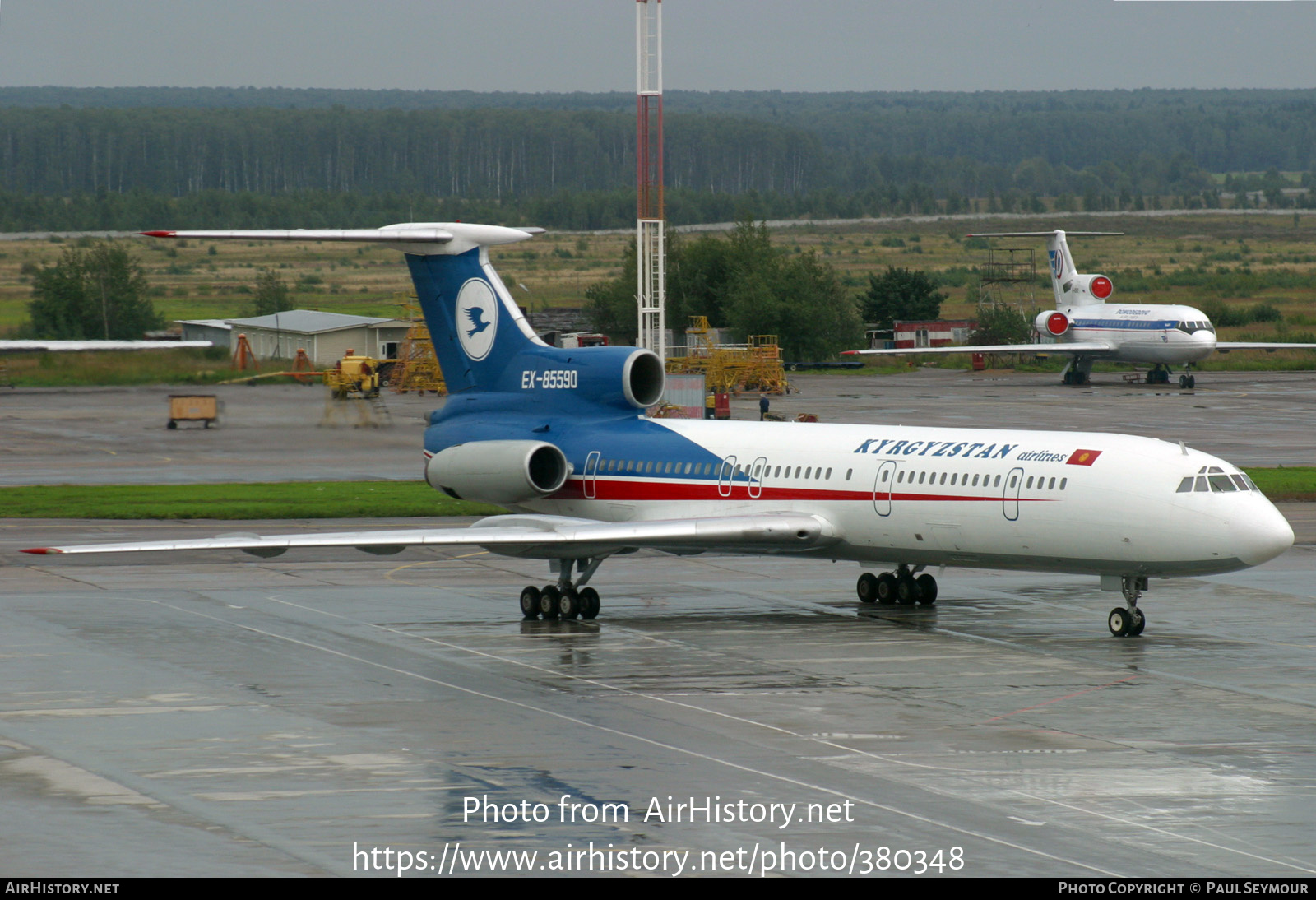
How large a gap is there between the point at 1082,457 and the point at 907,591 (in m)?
5.07

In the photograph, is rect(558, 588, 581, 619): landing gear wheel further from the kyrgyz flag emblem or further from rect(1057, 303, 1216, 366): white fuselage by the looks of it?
rect(1057, 303, 1216, 366): white fuselage

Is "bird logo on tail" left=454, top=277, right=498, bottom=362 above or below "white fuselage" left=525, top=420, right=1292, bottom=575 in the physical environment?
above

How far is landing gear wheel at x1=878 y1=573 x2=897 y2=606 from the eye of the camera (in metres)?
30.9

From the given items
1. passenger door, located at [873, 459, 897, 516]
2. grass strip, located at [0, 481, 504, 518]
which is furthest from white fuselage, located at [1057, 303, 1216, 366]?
passenger door, located at [873, 459, 897, 516]

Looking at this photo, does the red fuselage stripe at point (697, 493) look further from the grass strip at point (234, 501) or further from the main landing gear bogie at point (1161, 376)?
the main landing gear bogie at point (1161, 376)

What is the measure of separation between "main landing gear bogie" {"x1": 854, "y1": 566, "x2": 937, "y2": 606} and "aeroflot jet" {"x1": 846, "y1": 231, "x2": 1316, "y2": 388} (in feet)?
169

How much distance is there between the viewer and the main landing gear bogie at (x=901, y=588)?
101 feet

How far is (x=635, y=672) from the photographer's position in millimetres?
24531

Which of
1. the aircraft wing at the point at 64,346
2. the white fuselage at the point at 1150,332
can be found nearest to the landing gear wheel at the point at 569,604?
the aircraft wing at the point at 64,346

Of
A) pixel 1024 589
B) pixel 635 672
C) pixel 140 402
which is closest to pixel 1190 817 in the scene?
pixel 635 672

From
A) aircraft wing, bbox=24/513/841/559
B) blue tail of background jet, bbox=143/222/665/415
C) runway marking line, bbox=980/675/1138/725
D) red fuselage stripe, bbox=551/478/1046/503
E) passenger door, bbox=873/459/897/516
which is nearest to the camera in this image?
runway marking line, bbox=980/675/1138/725

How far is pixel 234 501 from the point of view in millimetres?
45000

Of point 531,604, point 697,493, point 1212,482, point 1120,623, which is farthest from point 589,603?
point 1212,482

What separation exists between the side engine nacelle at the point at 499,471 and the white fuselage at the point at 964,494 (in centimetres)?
51
